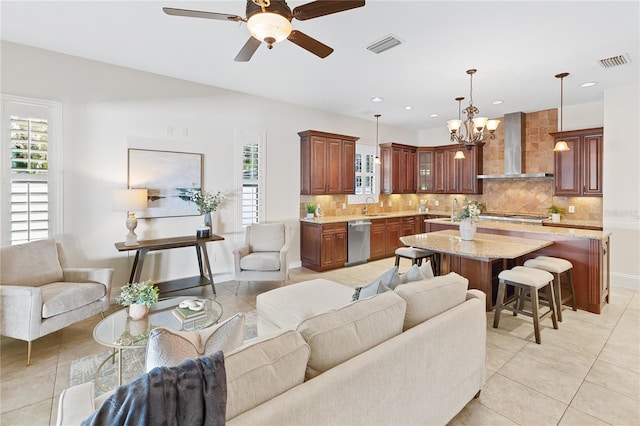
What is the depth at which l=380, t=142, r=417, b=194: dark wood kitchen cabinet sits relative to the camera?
7.38 m

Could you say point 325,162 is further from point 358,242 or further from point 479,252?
point 479,252

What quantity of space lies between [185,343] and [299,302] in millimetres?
1440

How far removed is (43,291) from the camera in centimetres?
299

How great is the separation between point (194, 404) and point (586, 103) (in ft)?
24.1

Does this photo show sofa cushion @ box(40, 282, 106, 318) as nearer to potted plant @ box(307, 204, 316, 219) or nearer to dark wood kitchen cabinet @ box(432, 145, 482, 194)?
potted plant @ box(307, 204, 316, 219)

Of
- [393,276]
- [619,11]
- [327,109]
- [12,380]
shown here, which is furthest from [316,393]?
[327,109]

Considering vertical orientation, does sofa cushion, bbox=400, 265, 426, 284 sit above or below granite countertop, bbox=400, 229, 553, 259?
below

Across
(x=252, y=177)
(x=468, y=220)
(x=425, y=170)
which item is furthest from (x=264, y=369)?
(x=425, y=170)

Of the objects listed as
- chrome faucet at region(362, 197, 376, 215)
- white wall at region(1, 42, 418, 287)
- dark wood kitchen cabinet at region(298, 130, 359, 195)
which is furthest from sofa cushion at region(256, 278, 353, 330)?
chrome faucet at region(362, 197, 376, 215)

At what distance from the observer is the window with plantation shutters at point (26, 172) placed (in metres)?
3.49

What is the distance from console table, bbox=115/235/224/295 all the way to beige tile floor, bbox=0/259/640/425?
77 centimetres

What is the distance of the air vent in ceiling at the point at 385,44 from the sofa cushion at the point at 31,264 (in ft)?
13.3

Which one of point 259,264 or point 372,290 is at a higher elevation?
point 372,290

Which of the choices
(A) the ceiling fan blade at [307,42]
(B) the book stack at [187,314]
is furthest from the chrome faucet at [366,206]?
(B) the book stack at [187,314]
